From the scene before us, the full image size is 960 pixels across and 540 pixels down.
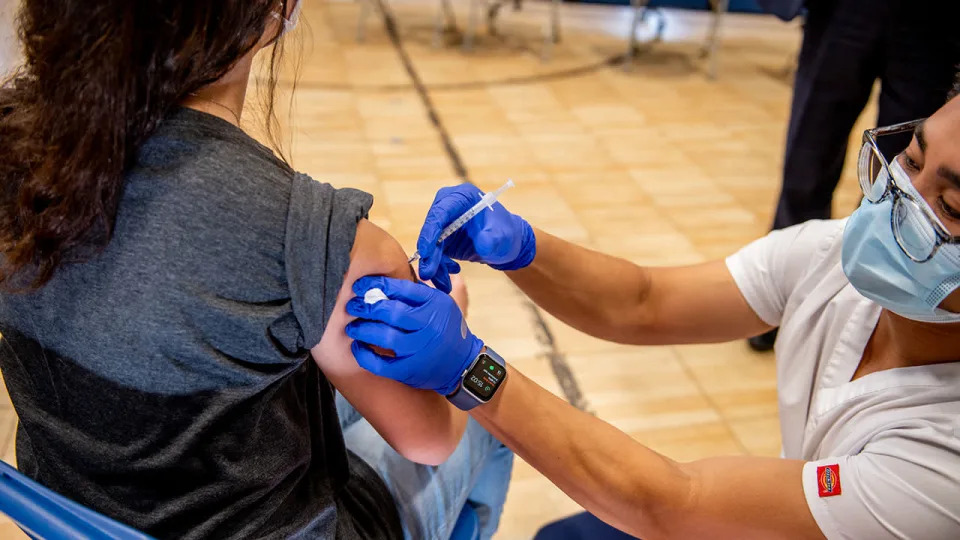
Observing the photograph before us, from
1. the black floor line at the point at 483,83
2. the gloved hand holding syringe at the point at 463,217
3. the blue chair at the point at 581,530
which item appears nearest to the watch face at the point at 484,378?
the gloved hand holding syringe at the point at 463,217

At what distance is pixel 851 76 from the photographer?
2.17m

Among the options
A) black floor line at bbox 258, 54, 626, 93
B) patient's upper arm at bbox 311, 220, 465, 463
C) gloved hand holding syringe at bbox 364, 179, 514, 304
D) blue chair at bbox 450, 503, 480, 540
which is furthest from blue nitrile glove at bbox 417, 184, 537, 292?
black floor line at bbox 258, 54, 626, 93

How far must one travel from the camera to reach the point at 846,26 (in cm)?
214

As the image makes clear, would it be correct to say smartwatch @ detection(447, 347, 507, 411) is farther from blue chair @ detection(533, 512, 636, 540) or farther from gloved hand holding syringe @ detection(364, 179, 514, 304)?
blue chair @ detection(533, 512, 636, 540)

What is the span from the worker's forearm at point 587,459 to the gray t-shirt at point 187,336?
0.99 ft

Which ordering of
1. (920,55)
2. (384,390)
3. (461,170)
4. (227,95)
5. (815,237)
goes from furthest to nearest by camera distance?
(461,170)
(920,55)
(815,237)
(384,390)
(227,95)

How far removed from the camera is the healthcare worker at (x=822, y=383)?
984mm

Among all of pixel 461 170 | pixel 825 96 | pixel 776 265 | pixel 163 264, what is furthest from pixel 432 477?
pixel 461 170

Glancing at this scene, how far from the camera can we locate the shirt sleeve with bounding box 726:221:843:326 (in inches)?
53.6

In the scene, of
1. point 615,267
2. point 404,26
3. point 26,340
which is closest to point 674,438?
point 615,267

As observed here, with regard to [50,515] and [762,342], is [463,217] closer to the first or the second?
[50,515]

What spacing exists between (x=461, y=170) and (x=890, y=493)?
7.84ft

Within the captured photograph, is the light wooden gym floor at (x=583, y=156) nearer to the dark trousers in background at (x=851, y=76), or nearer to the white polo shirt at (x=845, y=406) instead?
the dark trousers in background at (x=851, y=76)

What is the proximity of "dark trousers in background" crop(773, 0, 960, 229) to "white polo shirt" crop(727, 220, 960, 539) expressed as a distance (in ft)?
2.86
